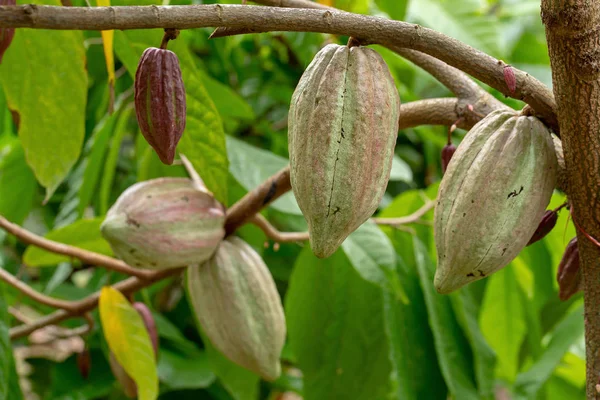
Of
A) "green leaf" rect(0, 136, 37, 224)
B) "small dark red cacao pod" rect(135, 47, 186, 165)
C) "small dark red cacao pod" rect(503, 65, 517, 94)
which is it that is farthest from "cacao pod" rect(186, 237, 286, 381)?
"green leaf" rect(0, 136, 37, 224)

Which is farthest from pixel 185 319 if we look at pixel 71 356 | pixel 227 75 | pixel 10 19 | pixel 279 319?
pixel 10 19

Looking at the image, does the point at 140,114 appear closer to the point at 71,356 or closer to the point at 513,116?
the point at 513,116

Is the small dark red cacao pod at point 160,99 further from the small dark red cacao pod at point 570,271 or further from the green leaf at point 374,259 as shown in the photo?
the green leaf at point 374,259

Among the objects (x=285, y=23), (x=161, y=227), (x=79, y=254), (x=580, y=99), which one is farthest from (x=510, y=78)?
(x=79, y=254)

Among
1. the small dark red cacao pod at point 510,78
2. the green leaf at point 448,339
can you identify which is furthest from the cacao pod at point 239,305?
the small dark red cacao pod at point 510,78

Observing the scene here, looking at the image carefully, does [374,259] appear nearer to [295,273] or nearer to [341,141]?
[295,273]

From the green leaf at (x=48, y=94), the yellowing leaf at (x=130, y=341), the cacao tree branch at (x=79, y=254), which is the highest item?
the green leaf at (x=48, y=94)
